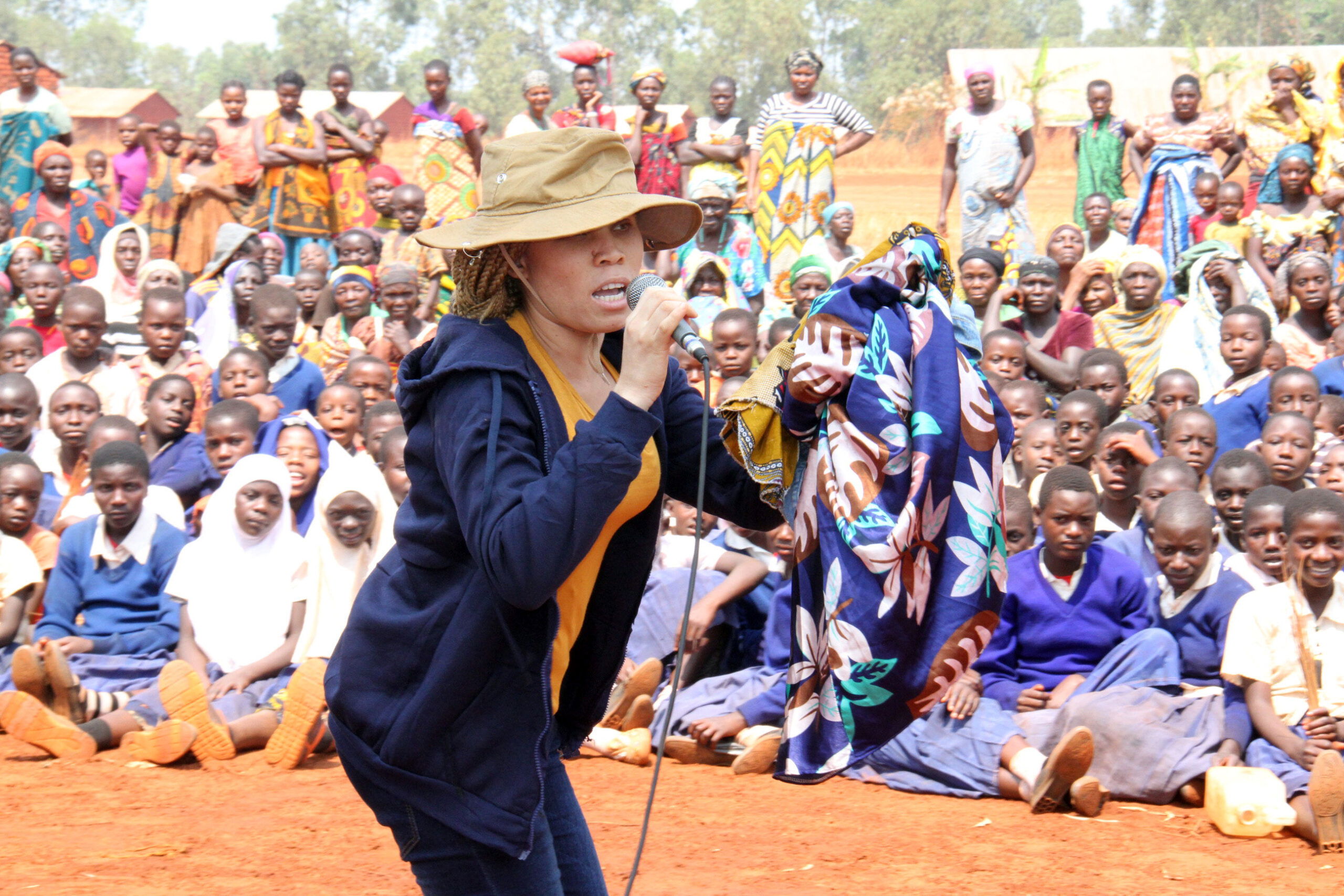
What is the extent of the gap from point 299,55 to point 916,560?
48.9 m

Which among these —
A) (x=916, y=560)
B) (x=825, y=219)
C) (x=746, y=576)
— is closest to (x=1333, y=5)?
(x=825, y=219)

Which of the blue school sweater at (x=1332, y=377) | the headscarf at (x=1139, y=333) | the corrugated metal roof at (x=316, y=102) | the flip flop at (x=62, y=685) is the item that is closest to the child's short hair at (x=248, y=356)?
the flip flop at (x=62, y=685)

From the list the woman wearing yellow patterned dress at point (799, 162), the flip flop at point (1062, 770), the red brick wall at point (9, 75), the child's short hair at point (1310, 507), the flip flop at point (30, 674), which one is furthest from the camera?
the red brick wall at point (9, 75)

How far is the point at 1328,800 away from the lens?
436 cm

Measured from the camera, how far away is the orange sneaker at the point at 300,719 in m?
5.46

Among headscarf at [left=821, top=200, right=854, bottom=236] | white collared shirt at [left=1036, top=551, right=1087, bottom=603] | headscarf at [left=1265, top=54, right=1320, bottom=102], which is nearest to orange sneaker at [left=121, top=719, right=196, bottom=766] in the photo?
white collared shirt at [left=1036, top=551, right=1087, bottom=603]

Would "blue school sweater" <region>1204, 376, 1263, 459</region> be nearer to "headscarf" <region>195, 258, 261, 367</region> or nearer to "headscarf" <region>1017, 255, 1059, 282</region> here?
"headscarf" <region>1017, 255, 1059, 282</region>

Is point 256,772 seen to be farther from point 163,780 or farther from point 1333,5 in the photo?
point 1333,5

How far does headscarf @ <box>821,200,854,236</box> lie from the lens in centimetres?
996

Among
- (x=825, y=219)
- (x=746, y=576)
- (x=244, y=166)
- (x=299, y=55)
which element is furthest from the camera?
(x=299, y=55)

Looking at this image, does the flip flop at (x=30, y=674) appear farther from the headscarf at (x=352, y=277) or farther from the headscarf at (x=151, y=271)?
the headscarf at (x=151, y=271)

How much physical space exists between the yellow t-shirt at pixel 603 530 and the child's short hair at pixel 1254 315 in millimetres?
5833

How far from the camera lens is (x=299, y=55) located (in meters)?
48.0

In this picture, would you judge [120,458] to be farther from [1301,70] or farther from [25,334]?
[1301,70]
